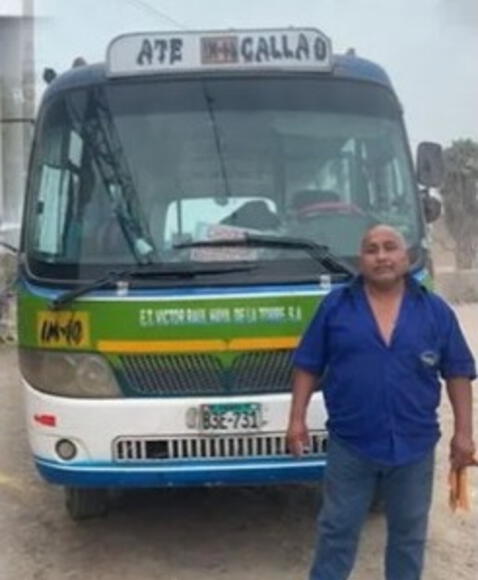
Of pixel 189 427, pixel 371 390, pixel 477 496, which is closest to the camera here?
pixel 371 390

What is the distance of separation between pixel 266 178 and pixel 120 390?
4.08ft

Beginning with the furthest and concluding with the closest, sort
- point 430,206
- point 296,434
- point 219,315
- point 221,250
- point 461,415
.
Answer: point 430,206, point 221,250, point 219,315, point 296,434, point 461,415

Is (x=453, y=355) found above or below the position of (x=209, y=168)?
below

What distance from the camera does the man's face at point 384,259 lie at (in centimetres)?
397

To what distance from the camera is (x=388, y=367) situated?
3938 millimetres

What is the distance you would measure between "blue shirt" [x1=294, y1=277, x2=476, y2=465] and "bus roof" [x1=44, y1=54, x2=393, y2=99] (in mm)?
1663

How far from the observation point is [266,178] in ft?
17.1

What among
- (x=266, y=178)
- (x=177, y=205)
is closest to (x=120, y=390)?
(x=177, y=205)

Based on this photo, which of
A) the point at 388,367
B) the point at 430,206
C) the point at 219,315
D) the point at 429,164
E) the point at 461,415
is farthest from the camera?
the point at 430,206

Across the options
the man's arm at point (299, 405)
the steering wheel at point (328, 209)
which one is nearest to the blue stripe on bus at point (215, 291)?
the steering wheel at point (328, 209)

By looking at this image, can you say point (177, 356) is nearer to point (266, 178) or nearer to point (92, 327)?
point (92, 327)

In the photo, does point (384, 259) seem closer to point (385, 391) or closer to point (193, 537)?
point (385, 391)

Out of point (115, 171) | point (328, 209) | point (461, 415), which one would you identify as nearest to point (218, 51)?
point (115, 171)

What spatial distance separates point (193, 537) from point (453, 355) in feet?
7.05
